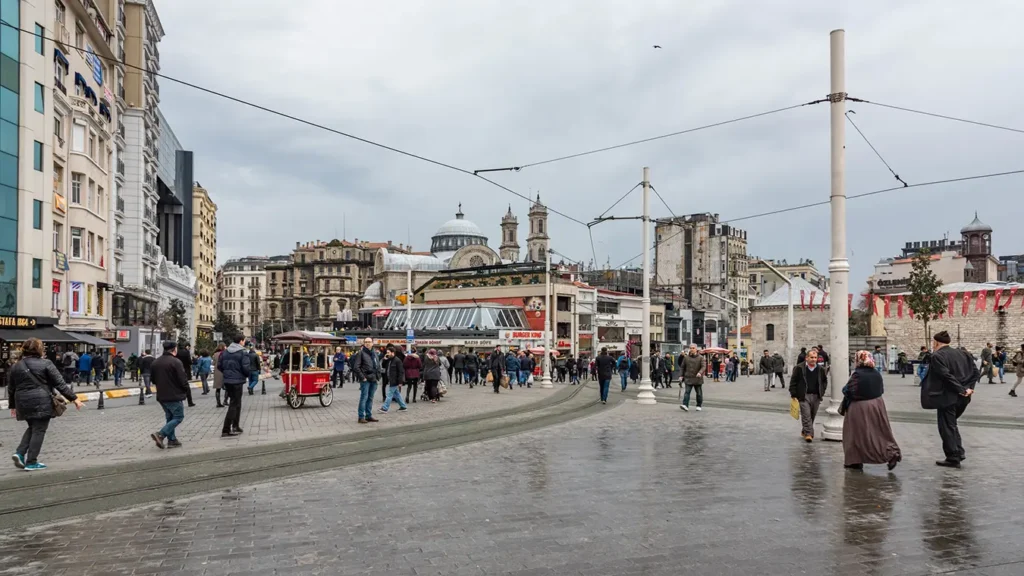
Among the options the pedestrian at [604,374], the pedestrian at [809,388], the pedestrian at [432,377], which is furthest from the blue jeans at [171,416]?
the pedestrian at [604,374]

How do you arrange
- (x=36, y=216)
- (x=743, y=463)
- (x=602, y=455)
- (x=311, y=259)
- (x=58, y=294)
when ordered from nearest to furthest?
(x=743, y=463)
(x=602, y=455)
(x=36, y=216)
(x=58, y=294)
(x=311, y=259)

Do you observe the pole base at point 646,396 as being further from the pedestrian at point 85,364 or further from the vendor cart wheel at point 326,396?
the pedestrian at point 85,364

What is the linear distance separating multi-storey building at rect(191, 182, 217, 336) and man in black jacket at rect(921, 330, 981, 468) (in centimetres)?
8943

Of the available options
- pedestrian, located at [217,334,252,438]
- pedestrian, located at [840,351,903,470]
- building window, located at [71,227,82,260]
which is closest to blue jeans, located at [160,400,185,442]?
pedestrian, located at [217,334,252,438]

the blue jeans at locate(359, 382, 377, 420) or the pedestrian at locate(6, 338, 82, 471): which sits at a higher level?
the pedestrian at locate(6, 338, 82, 471)

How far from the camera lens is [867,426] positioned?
971 centimetres

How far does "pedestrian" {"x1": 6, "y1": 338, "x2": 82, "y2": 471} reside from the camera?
31.6ft

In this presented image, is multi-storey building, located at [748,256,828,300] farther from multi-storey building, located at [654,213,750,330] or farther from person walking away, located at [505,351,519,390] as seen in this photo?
person walking away, located at [505,351,519,390]

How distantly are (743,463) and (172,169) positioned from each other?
78.2 meters

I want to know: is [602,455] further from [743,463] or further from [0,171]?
[0,171]

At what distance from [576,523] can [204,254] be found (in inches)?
3976

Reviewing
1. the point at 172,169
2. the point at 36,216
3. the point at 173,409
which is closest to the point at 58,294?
the point at 36,216

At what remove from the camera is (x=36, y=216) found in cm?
3247

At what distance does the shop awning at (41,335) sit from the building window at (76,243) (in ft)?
20.3
